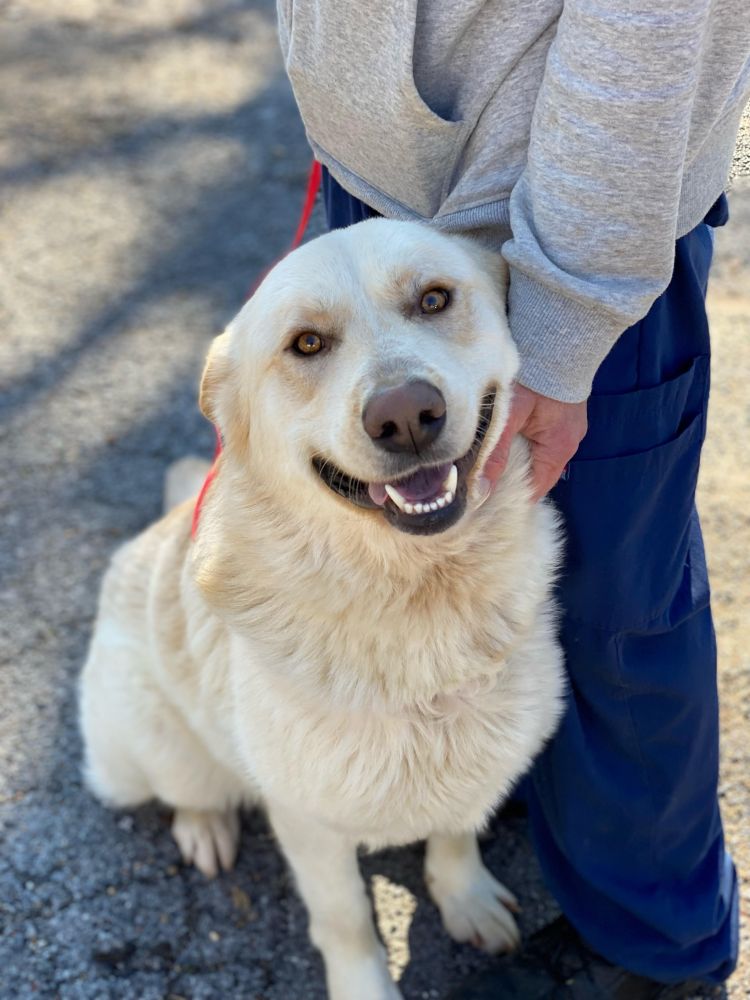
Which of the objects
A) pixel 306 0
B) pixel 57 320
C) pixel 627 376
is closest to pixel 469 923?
pixel 627 376

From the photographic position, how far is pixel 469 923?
2342 millimetres

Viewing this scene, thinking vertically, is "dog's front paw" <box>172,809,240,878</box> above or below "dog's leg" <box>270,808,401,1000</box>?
below

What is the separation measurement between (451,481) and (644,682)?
610 mm

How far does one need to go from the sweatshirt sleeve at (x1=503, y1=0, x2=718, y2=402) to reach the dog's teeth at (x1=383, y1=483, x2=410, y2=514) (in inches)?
11.5

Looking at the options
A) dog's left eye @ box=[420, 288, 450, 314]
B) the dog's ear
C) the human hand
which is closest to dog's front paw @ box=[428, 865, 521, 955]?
the human hand

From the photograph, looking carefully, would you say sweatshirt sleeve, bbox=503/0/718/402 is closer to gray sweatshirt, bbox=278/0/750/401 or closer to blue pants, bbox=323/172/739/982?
gray sweatshirt, bbox=278/0/750/401

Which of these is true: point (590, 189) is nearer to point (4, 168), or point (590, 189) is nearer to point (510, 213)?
point (510, 213)

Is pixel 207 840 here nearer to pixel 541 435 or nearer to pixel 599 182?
pixel 541 435

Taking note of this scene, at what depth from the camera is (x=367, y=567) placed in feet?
5.91

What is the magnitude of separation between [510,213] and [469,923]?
165 cm

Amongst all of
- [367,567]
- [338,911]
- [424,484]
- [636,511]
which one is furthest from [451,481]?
[338,911]

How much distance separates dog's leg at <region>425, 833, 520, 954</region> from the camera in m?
2.33

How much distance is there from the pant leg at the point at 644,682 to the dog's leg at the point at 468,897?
0.17 metres

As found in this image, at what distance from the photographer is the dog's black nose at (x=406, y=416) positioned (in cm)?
154
